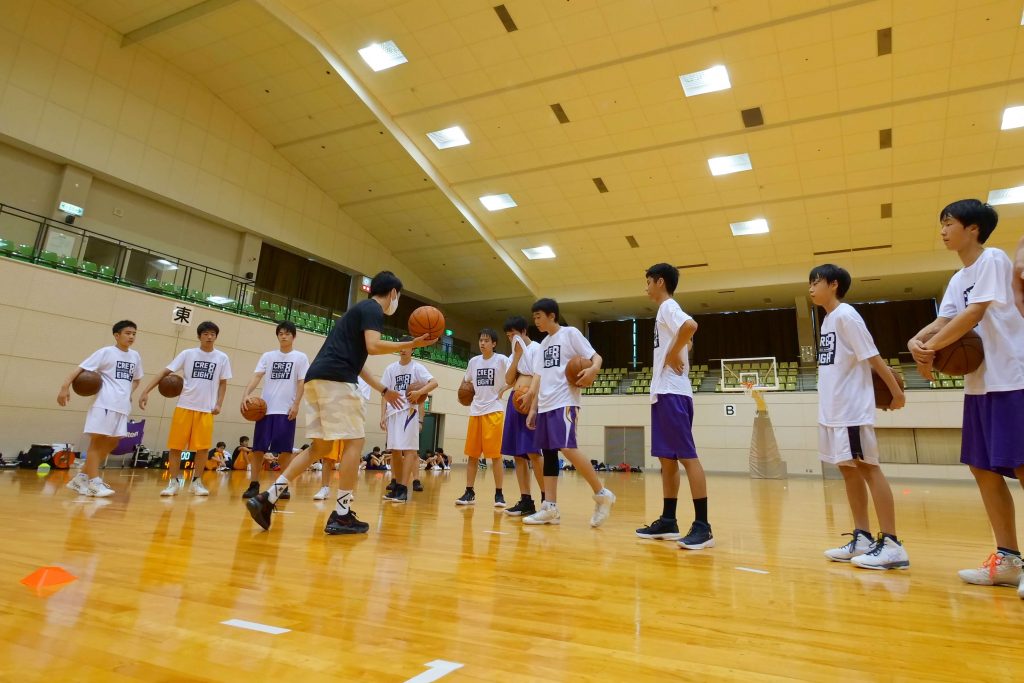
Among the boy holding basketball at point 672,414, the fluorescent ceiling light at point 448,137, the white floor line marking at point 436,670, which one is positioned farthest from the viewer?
the fluorescent ceiling light at point 448,137

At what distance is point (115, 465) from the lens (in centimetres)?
928

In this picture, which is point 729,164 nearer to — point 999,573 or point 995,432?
point 995,432

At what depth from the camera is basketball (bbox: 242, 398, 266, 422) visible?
5211mm

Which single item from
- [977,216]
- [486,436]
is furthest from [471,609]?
[486,436]

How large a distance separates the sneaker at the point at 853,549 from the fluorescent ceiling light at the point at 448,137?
13321mm

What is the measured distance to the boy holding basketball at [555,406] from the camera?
3.75m

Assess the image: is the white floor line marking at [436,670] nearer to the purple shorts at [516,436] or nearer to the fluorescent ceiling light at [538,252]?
the purple shorts at [516,436]

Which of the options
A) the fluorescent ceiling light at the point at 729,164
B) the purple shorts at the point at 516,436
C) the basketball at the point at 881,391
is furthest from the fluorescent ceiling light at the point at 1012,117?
the purple shorts at the point at 516,436

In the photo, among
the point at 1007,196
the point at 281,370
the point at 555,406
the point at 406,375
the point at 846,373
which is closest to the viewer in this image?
the point at 846,373

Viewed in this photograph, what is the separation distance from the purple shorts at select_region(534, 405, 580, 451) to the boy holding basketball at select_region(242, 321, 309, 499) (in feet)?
8.56

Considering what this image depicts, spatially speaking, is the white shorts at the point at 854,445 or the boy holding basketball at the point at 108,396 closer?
the white shorts at the point at 854,445

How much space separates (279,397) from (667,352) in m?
3.93

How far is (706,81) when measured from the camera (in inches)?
458

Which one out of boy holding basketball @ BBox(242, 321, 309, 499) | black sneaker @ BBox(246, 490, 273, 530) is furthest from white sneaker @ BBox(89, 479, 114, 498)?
black sneaker @ BBox(246, 490, 273, 530)
